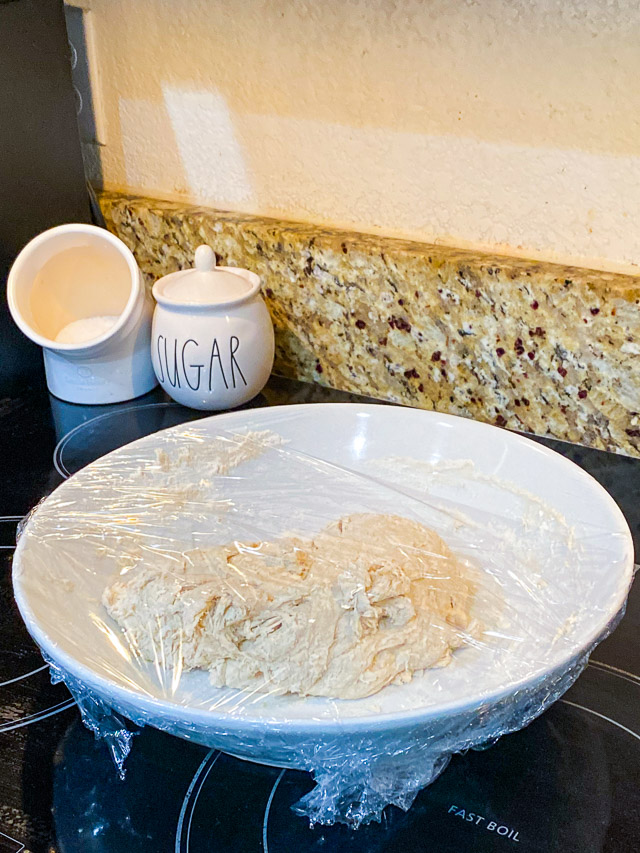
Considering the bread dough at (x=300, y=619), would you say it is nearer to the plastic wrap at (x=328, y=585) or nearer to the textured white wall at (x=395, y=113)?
the plastic wrap at (x=328, y=585)

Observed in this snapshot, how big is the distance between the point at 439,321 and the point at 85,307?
45 cm

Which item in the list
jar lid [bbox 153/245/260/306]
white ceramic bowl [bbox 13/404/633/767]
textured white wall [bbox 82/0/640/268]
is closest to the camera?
white ceramic bowl [bbox 13/404/633/767]

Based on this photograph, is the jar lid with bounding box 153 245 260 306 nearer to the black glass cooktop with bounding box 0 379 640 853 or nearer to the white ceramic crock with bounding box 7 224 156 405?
the white ceramic crock with bounding box 7 224 156 405

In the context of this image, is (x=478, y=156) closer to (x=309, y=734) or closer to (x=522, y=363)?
(x=522, y=363)

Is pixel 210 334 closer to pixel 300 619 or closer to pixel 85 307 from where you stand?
pixel 85 307

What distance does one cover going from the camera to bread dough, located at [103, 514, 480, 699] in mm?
504

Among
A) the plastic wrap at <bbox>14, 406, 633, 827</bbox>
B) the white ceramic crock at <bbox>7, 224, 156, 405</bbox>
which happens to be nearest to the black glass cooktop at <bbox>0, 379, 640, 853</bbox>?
the plastic wrap at <bbox>14, 406, 633, 827</bbox>

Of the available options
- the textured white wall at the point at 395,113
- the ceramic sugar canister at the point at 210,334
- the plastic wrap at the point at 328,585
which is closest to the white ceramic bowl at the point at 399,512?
the plastic wrap at the point at 328,585

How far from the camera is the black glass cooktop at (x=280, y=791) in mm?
476

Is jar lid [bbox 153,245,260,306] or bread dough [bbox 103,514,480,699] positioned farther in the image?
jar lid [bbox 153,245,260,306]

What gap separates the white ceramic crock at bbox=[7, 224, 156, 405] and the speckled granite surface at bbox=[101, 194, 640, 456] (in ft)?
0.26

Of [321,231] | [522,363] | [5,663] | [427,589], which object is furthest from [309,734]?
[321,231]

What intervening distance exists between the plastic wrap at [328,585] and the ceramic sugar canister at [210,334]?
4.9 inches

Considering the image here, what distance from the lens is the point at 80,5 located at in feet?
3.16
